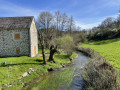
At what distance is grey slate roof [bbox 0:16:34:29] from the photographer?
16516 mm

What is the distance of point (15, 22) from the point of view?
1727 centimetres

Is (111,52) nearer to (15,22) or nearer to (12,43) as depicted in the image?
(12,43)

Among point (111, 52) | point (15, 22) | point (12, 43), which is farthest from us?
point (111, 52)

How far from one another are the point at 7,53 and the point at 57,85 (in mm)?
12848

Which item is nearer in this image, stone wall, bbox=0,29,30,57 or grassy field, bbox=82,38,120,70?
grassy field, bbox=82,38,120,70

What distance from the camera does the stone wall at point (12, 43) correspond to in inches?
651

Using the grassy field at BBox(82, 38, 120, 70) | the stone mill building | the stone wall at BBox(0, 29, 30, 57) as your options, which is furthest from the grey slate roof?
the grassy field at BBox(82, 38, 120, 70)

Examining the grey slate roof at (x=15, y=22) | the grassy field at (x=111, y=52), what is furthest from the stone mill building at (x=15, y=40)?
the grassy field at (x=111, y=52)

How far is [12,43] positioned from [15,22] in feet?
13.5

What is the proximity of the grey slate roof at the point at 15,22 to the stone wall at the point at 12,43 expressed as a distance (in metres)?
0.92

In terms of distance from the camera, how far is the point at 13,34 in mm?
16609

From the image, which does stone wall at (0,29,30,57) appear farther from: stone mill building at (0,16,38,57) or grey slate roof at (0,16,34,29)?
grey slate roof at (0,16,34,29)

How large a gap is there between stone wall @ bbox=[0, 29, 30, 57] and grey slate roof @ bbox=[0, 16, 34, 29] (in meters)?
0.92

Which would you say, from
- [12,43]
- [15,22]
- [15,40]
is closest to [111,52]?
[15,40]
